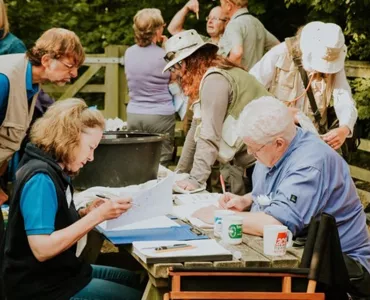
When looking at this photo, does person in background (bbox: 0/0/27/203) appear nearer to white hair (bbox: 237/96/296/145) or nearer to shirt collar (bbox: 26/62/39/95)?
shirt collar (bbox: 26/62/39/95)

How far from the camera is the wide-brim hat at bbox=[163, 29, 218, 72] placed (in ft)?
17.4

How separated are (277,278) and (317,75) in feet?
8.27

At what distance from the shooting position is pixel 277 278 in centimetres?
337

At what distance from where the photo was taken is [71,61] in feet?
16.0

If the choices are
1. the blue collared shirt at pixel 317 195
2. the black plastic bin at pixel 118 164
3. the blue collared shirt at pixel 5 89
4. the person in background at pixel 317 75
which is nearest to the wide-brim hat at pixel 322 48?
the person in background at pixel 317 75

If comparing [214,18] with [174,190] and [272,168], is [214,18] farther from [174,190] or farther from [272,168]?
[272,168]

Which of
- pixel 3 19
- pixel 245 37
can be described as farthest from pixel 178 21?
pixel 3 19

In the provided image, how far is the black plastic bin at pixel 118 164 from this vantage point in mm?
5297

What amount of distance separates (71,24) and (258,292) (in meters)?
10.0

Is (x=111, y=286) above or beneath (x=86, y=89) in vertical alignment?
above

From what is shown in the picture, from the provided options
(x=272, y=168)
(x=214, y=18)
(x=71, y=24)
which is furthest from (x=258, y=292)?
(x=71, y=24)

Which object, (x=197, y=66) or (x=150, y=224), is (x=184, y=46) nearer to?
(x=197, y=66)

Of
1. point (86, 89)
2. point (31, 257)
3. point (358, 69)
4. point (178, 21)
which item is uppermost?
point (31, 257)

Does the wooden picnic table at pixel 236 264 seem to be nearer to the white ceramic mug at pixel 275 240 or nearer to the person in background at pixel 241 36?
the white ceramic mug at pixel 275 240
